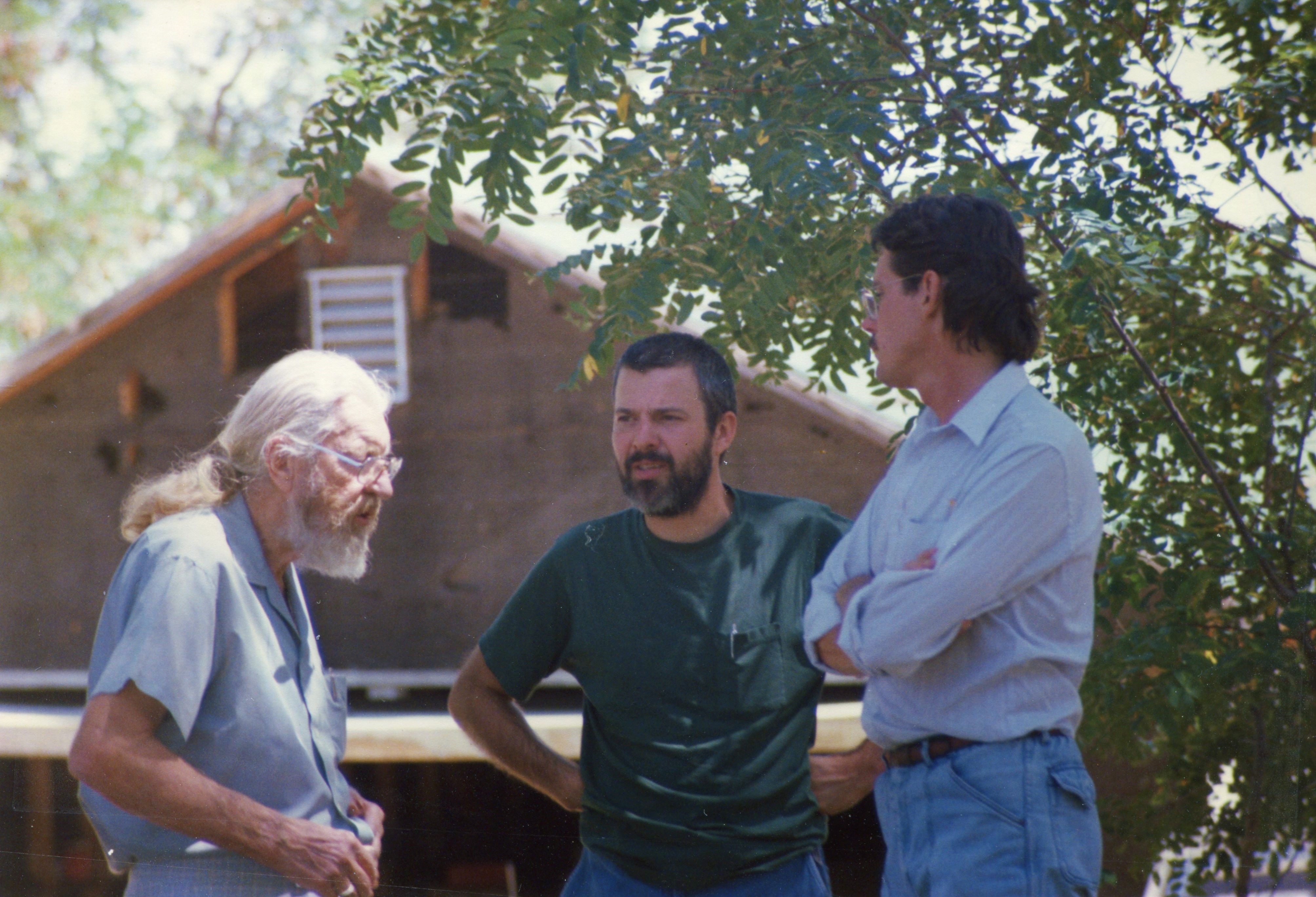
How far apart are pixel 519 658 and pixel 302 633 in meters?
0.42

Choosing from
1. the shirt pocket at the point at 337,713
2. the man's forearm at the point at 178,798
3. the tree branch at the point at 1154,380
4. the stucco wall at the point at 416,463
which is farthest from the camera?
the stucco wall at the point at 416,463

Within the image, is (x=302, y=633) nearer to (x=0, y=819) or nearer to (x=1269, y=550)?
(x=0, y=819)

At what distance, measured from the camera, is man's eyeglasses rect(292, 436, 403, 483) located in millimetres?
2178

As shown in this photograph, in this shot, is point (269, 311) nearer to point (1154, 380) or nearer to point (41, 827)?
point (41, 827)

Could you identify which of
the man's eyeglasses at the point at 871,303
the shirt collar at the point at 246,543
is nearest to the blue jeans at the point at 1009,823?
the man's eyeglasses at the point at 871,303

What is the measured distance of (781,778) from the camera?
2102mm

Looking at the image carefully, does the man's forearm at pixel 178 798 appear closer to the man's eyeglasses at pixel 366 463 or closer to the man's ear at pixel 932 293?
the man's eyeglasses at pixel 366 463

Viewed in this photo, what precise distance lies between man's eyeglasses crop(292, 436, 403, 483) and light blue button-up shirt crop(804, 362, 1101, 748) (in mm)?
1070

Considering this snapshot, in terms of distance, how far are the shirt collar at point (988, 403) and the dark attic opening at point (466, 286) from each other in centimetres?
225

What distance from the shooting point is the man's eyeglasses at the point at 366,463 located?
7.14ft

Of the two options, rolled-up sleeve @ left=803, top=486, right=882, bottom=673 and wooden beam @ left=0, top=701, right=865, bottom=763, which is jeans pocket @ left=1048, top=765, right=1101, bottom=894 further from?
wooden beam @ left=0, top=701, right=865, bottom=763

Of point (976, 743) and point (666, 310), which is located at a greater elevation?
point (666, 310)

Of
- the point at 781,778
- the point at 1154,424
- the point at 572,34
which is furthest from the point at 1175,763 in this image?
the point at 572,34

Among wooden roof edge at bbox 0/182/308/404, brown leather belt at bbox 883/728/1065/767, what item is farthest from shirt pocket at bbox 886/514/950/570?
wooden roof edge at bbox 0/182/308/404
